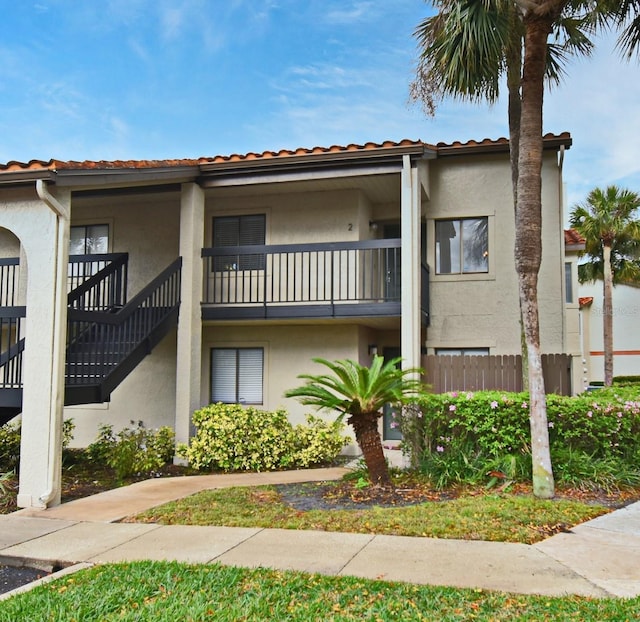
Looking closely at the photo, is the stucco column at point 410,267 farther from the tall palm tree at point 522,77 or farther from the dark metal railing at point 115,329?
the dark metal railing at point 115,329

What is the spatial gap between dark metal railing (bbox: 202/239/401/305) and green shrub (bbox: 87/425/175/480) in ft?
9.88

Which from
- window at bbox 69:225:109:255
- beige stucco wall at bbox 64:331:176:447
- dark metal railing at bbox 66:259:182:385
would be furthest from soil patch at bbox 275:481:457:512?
window at bbox 69:225:109:255

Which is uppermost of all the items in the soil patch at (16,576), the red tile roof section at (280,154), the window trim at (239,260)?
the red tile roof section at (280,154)

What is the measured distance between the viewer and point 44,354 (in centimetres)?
870

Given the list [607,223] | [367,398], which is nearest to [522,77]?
[367,398]

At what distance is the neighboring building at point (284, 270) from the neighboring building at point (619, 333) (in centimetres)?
2599

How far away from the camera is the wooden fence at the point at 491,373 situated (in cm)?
1177

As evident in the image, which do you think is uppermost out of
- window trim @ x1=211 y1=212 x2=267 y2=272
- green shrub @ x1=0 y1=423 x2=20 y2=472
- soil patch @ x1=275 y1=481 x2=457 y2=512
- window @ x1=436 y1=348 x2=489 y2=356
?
window trim @ x1=211 y1=212 x2=267 y2=272

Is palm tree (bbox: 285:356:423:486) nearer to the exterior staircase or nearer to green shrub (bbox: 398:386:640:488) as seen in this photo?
green shrub (bbox: 398:386:640:488)

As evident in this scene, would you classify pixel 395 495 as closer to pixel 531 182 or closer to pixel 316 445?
pixel 316 445

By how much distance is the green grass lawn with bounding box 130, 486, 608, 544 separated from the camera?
676 centimetres

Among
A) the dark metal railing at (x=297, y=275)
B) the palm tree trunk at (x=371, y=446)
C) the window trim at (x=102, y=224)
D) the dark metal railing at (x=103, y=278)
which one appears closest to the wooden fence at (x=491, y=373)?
the dark metal railing at (x=297, y=275)

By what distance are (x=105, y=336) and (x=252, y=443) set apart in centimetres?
335

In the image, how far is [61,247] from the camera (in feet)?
29.0
